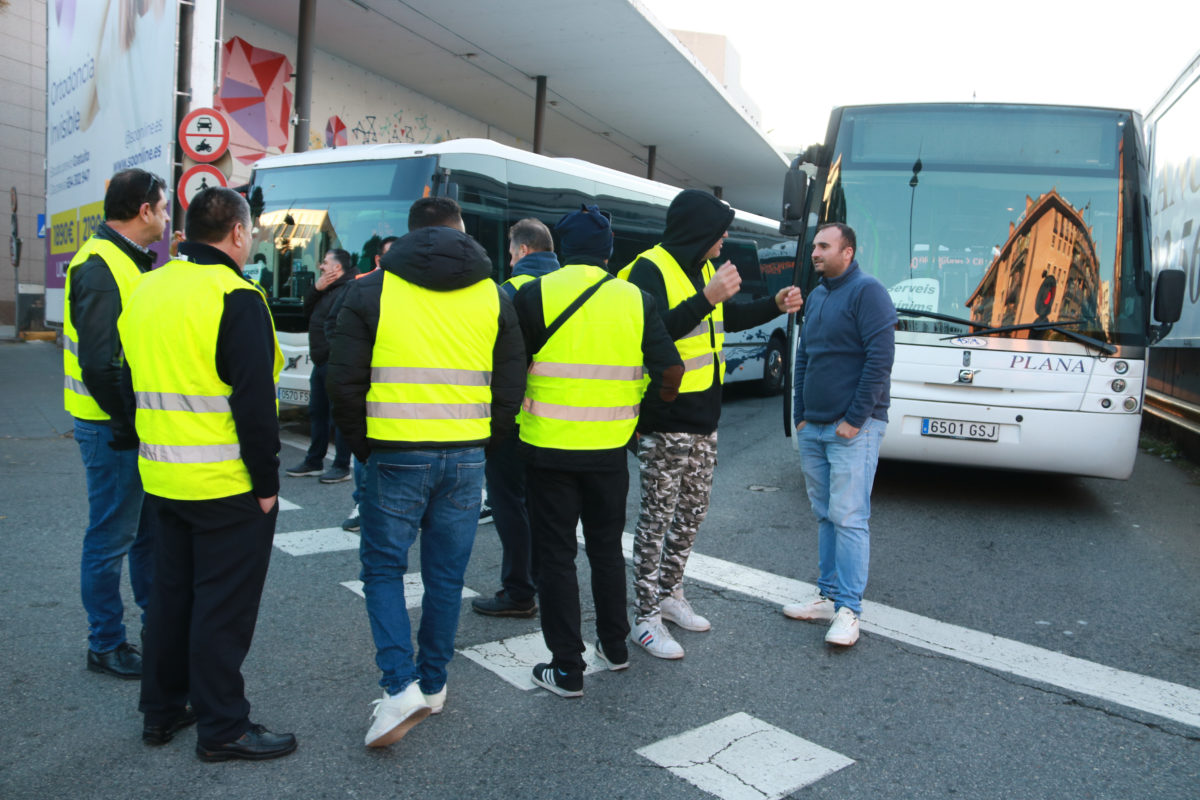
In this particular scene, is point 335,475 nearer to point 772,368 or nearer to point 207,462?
point 207,462

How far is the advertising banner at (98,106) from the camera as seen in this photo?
10.5 metres

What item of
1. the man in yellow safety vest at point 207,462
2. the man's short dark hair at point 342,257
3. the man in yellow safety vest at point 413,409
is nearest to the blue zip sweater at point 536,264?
the man in yellow safety vest at point 413,409

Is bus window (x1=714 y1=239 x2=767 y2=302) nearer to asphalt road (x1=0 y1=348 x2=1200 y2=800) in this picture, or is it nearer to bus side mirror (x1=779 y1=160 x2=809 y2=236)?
bus side mirror (x1=779 y1=160 x2=809 y2=236)

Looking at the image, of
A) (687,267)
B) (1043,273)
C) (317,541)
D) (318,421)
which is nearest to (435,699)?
(687,267)

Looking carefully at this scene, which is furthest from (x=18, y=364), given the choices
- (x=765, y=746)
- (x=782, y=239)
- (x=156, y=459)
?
(x=765, y=746)

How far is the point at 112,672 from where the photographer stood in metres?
3.54

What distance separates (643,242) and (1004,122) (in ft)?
19.2

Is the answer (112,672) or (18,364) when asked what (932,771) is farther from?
(18,364)

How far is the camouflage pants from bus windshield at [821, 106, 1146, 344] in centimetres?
334

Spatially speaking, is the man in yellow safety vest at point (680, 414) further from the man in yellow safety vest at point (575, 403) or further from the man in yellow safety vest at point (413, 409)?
the man in yellow safety vest at point (413, 409)

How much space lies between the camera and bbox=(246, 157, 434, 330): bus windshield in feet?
29.2

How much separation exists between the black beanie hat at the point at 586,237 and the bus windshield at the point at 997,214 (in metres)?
3.77

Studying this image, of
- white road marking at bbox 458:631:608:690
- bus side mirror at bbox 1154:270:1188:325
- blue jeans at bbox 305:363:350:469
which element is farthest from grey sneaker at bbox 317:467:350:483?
bus side mirror at bbox 1154:270:1188:325

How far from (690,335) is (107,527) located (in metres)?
2.44
